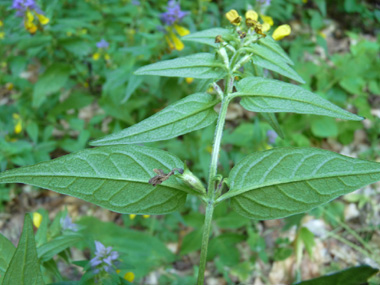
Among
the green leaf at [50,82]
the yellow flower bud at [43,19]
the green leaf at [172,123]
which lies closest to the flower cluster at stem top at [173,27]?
the yellow flower bud at [43,19]

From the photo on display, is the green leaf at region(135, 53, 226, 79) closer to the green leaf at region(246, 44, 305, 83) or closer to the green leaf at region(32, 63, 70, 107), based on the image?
the green leaf at region(246, 44, 305, 83)

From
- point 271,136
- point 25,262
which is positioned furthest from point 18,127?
point 25,262

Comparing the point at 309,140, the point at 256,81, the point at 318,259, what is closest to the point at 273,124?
the point at 256,81

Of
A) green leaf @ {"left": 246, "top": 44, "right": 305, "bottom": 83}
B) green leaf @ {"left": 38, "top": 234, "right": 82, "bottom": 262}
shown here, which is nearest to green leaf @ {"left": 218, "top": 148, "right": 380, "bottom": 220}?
green leaf @ {"left": 246, "top": 44, "right": 305, "bottom": 83}

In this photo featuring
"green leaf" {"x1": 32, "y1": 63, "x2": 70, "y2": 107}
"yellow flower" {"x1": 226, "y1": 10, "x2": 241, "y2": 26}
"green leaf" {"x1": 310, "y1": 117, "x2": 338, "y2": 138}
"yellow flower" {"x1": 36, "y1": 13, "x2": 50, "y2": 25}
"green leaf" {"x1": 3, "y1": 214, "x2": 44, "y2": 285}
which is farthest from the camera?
"green leaf" {"x1": 310, "y1": 117, "x2": 338, "y2": 138}

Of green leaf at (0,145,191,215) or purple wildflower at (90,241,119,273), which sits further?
purple wildflower at (90,241,119,273)

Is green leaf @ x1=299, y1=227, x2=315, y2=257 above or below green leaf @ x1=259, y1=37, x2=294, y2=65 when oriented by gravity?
below

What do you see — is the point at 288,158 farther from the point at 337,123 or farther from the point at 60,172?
the point at 337,123

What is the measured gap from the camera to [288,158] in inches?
33.6

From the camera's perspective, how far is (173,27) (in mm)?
2094

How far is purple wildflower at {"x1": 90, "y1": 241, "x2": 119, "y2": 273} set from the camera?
119 centimetres

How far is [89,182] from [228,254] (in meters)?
1.56

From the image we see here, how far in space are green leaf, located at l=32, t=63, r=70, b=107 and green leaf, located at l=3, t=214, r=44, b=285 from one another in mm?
1970

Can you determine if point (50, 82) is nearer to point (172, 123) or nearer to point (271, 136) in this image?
point (271, 136)
